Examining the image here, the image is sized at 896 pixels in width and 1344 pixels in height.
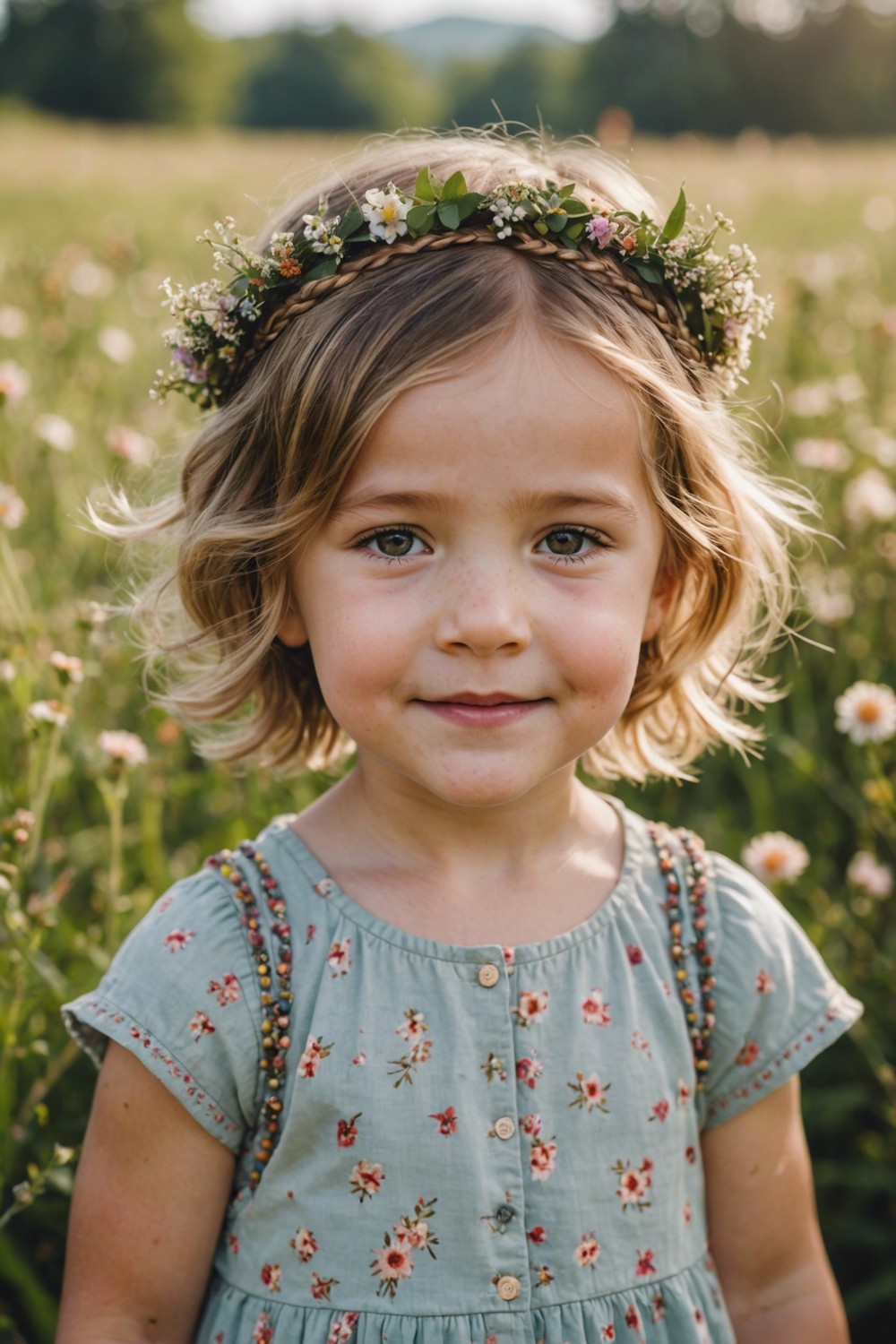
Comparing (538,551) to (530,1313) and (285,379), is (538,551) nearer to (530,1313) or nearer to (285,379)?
(285,379)

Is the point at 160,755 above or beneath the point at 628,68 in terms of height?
beneath

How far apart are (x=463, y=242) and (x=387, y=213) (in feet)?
0.28

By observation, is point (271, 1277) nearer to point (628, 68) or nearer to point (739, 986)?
point (739, 986)

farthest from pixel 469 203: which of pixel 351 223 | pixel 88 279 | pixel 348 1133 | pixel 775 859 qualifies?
pixel 88 279

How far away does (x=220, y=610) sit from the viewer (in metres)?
1.61

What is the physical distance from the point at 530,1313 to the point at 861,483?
5.88ft

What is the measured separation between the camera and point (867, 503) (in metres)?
2.60

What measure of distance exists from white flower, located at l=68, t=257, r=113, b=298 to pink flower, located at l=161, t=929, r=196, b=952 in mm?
2819

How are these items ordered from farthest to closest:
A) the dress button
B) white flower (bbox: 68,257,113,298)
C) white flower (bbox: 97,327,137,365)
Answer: white flower (bbox: 68,257,113,298) < white flower (bbox: 97,327,137,365) < the dress button

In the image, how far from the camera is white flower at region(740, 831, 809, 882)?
198 cm

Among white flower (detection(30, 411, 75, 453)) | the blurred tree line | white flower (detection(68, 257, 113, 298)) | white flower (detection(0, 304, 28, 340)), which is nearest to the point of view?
white flower (detection(30, 411, 75, 453))

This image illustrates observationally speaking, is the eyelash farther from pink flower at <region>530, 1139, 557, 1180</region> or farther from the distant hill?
the distant hill

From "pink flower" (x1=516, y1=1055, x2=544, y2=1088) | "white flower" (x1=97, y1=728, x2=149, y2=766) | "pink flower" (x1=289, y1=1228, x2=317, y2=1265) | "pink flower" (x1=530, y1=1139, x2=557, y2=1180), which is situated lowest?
"pink flower" (x1=289, y1=1228, x2=317, y2=1265)

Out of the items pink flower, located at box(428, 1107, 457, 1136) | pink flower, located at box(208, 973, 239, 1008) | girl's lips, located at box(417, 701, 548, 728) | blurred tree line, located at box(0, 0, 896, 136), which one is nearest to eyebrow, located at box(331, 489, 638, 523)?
girl's lips, located at box(417, 701, 548, 728)
